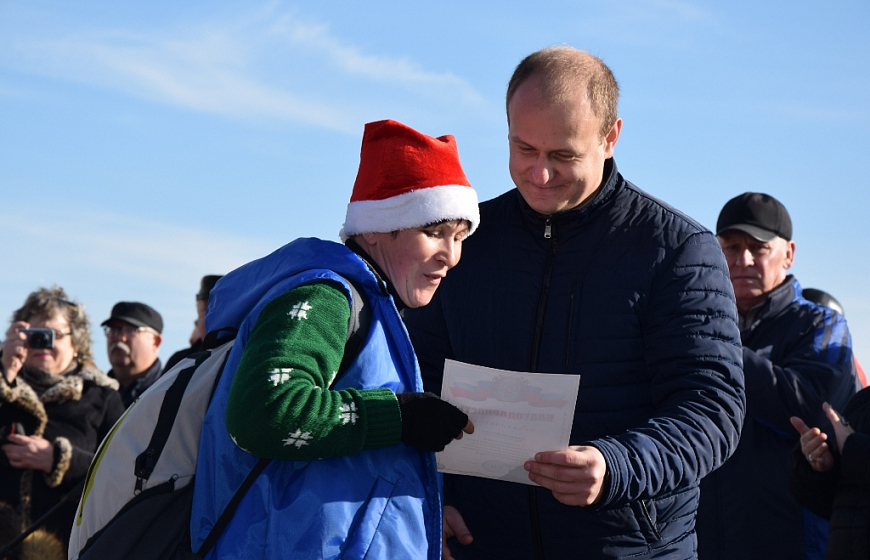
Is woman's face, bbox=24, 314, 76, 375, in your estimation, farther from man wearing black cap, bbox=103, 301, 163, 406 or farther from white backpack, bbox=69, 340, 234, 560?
white backpack, bbox=69, 340, 234, 560

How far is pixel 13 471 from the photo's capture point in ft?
18.4

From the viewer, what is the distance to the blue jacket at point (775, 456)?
15.4ft

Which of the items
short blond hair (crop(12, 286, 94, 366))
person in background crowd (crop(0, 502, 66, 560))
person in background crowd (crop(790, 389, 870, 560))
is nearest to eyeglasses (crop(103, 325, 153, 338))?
short blond hair (crop(12, 286, 94, 366))

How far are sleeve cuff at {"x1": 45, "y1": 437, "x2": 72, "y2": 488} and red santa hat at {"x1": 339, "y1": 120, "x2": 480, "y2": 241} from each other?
358 cm

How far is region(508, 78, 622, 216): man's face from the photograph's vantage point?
2.81 m

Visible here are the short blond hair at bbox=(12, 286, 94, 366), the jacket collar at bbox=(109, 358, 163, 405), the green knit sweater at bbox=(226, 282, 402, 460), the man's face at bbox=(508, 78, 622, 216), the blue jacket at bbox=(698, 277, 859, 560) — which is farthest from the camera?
the jacket collar at bbox=(109, 358, 163, 405)

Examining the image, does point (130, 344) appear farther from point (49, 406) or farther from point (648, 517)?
point (648, 517)

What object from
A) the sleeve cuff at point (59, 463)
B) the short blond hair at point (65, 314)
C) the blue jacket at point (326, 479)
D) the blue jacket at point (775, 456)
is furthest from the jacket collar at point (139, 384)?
the blue jacket at point (326, 479)

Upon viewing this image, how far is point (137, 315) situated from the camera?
300 inches

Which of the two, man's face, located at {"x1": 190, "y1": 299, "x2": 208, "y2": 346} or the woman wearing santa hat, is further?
man's face, located at {"x1": 190, "y1": 299, "x2": 208, "y2": 346}

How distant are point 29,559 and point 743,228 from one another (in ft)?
13.3

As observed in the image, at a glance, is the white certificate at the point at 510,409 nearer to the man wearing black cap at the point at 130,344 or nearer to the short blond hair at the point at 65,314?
the short blond hair at the point at 65,314

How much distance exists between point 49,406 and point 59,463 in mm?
453

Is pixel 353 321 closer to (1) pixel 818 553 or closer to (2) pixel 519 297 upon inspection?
(2) pixel 519 297
